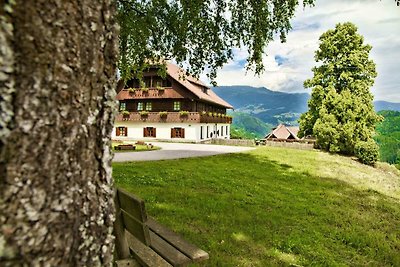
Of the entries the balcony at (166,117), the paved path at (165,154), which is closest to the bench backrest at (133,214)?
the paved path at (165,154)

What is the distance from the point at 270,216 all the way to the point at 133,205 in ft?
19.2

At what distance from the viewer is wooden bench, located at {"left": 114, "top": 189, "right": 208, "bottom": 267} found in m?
3.38

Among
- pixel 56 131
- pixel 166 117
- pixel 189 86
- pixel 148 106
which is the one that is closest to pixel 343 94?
pixel 189 86

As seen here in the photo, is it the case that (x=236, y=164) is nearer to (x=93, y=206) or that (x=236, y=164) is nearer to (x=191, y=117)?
(x=93, y=206)

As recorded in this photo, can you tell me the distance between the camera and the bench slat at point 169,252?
3389 millimetres

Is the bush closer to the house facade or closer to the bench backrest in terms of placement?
the house facade

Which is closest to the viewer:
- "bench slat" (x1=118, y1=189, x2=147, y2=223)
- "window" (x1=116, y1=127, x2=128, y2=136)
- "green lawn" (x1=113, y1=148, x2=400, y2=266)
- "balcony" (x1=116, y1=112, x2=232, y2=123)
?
"bench slat" (x1=118, y1=189, x2=147, y2=223)

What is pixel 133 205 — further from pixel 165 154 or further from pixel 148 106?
pixel 148 106

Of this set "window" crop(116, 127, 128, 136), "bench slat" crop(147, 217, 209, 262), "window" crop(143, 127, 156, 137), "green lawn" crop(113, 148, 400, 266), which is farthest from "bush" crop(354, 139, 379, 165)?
"bench slat" crop(147, 217, 209, 262)

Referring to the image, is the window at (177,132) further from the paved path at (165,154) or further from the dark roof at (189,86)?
the paved path at (165,154)

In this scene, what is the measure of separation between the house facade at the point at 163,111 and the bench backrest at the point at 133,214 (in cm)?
3514

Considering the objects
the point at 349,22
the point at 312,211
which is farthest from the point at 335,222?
the point at 349,22

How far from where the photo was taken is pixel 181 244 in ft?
12.4

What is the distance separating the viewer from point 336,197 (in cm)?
1236
